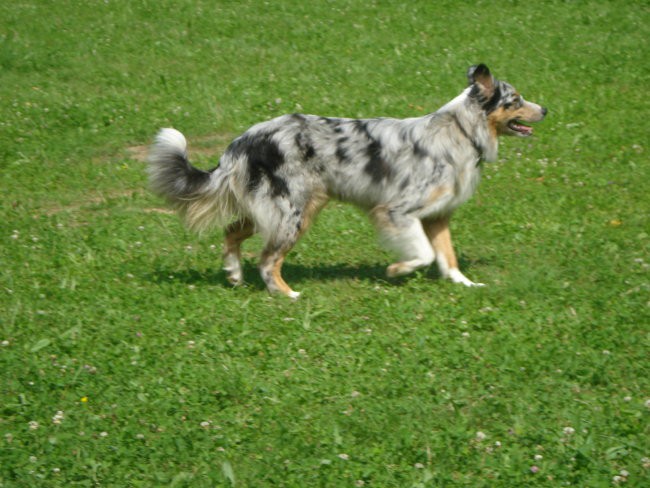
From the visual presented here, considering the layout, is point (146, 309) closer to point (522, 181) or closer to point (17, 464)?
point (17, 464)

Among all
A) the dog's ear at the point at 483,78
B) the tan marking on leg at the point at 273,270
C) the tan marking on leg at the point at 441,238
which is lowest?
the tan marking on leg at the point at 273,270

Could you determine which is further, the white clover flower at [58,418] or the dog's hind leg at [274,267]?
the dog's hind leg at [274,267]

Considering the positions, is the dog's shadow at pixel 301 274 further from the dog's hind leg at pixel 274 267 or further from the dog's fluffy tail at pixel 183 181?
the dog's fluffy tail at pixel 183 181

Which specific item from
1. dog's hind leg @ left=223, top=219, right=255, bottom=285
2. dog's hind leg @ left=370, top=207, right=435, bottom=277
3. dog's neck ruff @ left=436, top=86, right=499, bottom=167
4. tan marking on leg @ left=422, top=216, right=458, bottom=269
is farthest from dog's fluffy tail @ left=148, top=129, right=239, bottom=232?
dog's neck ruff @ left=436, top=86, right=499, bottom=167

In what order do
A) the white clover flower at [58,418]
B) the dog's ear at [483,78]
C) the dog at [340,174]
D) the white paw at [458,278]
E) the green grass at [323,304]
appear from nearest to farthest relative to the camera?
the green grass at [323,304]
the white clover flower at [58,418]
the dog at [340,174]
the dog's ear at [483,78]
the white paw at [458,278]

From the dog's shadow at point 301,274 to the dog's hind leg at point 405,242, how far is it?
29 centimetres

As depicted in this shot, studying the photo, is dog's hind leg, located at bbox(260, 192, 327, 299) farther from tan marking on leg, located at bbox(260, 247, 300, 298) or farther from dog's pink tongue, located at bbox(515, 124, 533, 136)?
dog's pink tongue, located at bbox(515, 124, 533, 136)

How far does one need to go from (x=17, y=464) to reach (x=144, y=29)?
38.6ft

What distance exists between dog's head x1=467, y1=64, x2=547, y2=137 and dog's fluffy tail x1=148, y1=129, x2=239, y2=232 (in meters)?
2.14

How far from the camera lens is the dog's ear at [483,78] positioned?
7672 mm

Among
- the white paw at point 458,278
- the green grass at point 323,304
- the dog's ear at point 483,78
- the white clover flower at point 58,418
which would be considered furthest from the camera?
the white paw at point 458,278

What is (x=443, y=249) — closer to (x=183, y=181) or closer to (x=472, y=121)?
(x=472, y=121)

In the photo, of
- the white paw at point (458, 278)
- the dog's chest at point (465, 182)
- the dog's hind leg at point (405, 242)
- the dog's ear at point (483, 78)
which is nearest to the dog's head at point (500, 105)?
the dog's ear at point (483, 78)

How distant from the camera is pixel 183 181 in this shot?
7625mm
